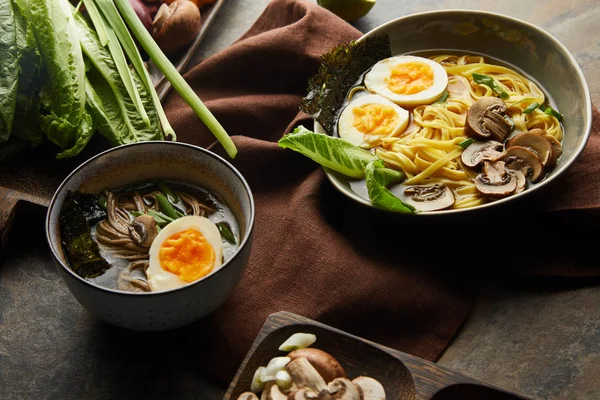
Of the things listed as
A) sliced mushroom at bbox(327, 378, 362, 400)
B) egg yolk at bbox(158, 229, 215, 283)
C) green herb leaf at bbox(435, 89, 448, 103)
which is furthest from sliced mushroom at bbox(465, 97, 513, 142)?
sliced mushroom at bbox(327, 378, 362, 400)

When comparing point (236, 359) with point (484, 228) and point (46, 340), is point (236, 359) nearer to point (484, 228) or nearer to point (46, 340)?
point (46, 340)

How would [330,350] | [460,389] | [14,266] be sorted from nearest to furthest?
[460,389] → [330,350] → [14,266]

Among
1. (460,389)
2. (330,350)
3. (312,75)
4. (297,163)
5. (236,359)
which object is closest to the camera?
(460,389)

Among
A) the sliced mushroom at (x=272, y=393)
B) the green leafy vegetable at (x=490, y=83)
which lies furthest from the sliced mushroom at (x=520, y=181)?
the sliced mushroom at (x=272, y=393)

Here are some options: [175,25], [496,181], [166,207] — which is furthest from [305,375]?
[175,25]

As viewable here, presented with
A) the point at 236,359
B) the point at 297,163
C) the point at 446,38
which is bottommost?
the point at 236,359

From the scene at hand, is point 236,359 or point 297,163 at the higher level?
point 297,163

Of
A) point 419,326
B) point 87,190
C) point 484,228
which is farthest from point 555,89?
point 87,190
